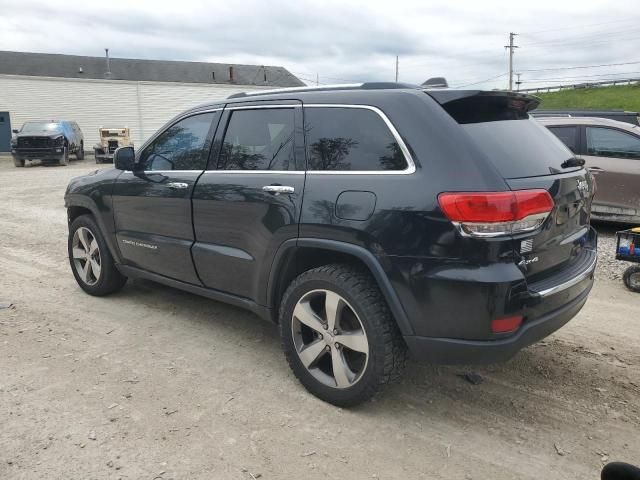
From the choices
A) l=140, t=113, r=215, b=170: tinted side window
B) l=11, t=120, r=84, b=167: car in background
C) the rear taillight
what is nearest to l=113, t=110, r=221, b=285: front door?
l=140, t=113, r=215, b=170: tinted side window

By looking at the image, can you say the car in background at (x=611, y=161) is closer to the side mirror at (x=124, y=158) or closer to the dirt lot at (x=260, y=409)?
the dirt lot at (x=260, y=409)

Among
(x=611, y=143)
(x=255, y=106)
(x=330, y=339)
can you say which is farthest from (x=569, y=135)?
(x=330, y=339)

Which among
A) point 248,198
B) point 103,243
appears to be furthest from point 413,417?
point 103,243

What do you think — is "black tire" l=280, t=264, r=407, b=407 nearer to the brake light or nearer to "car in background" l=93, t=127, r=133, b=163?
the brake light

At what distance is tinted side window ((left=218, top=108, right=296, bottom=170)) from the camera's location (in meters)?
3.46

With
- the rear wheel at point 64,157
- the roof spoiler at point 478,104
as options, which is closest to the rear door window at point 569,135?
the roof spoiler at point 478,104

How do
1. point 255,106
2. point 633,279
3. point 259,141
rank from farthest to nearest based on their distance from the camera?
point 633,279
point 255,106
point 259,141

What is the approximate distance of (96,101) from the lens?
36969 mm

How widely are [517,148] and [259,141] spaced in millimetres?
1648

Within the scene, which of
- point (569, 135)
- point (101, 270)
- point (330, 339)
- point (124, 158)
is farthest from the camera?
point (569, 135)

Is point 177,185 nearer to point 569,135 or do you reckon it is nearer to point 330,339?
point 330,339

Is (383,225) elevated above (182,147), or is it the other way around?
(182,147)

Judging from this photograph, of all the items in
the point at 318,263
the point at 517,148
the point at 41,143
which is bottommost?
the point at 318,263

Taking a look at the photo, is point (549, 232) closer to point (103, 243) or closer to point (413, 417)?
point (413, 417)
